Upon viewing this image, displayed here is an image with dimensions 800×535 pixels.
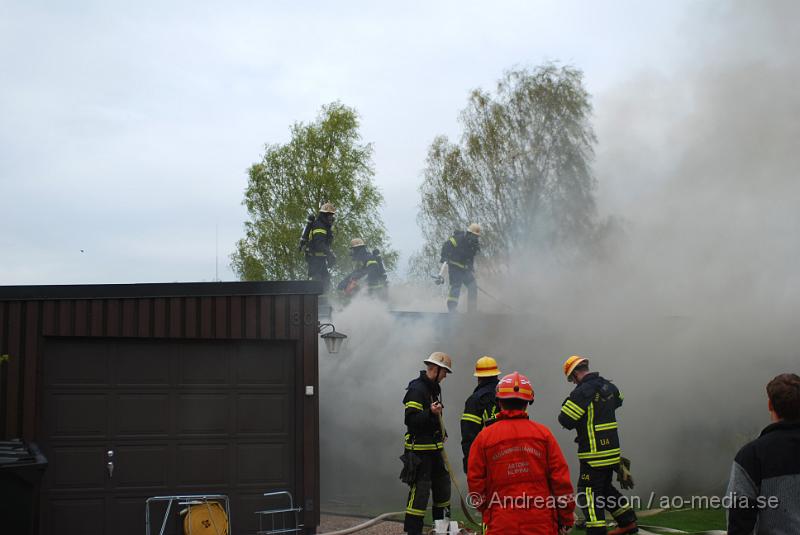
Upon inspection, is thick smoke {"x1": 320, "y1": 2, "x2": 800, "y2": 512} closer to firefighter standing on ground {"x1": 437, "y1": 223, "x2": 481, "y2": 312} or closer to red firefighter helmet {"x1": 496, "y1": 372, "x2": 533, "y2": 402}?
firefighter standing on ground {"x1": 437, "y1": 223, "x2": 481, "y2": 312}

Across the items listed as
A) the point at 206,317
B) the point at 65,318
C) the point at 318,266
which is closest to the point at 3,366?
the point at 65,318

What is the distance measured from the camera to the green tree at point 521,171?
88.6ft

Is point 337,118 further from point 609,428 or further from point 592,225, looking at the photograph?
point 609,428

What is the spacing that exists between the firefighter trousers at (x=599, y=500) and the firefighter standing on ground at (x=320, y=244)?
309 inches

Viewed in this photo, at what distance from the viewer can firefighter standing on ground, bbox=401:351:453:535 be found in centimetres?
823

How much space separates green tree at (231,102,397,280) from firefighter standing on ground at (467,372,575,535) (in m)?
22.7

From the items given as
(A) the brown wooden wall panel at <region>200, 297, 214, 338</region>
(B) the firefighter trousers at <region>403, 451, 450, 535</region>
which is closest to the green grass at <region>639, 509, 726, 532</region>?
(B) the firefighter trousers at <region>403, 451, 450, 535</region>

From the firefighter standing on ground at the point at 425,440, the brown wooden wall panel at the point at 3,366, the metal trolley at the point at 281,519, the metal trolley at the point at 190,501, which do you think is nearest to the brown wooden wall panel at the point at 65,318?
the brown wooden wall panel at the point at 3,366

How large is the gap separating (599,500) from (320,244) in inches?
327

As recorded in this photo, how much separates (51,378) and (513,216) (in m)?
21.0

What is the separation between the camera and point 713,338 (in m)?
13.5

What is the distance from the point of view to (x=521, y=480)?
4.78 m

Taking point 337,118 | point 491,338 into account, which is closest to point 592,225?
point 337,118

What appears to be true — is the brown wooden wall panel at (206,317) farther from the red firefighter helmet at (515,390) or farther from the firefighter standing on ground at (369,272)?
the firefighter standing on ground at (369,272)
